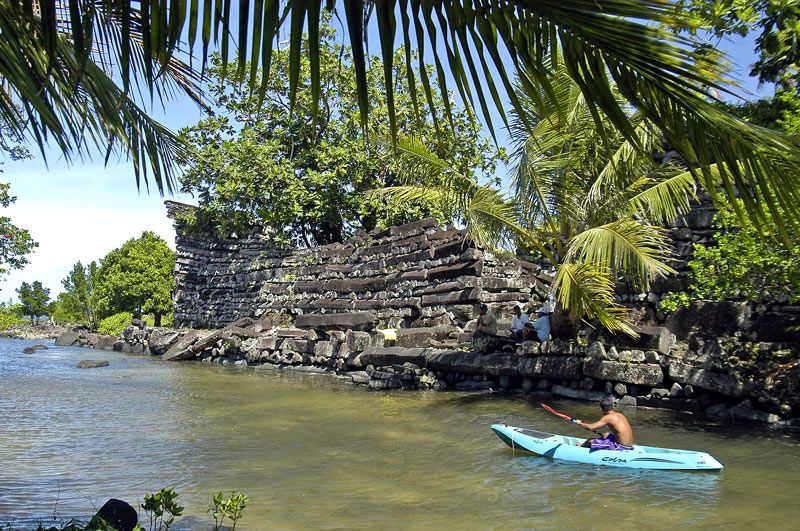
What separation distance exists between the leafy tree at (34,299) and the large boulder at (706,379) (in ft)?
169

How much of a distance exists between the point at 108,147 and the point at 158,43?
2024 millimetres

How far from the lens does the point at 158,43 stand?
2352 millimetres

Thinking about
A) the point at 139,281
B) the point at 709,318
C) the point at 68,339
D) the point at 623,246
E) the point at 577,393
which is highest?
the point at 139,281

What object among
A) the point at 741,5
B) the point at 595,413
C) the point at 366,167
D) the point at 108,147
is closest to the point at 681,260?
the point at 595,413

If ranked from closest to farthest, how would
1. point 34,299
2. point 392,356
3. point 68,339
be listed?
point 392,356 < point 68,339 < point 34,299

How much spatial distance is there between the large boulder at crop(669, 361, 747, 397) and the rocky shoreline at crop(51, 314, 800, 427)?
0.05ft

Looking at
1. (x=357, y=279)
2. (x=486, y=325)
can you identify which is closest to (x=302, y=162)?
(x=357, y=279)

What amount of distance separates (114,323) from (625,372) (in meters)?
30.1

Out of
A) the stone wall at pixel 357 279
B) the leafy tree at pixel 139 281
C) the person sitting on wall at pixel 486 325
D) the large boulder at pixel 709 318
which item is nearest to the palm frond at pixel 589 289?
the large boulder at pixel 709 318

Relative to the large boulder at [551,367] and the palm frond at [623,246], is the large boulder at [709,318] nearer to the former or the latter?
the palm frond at [623,246]

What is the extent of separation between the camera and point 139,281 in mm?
35625

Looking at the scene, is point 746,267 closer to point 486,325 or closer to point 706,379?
point 706,379

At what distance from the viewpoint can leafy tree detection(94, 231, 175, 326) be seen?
3556 centimetres

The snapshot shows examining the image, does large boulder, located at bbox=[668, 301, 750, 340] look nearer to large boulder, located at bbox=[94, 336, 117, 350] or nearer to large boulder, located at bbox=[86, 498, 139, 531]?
large boulder, located at bbox=[86, 498, 139, 531]
